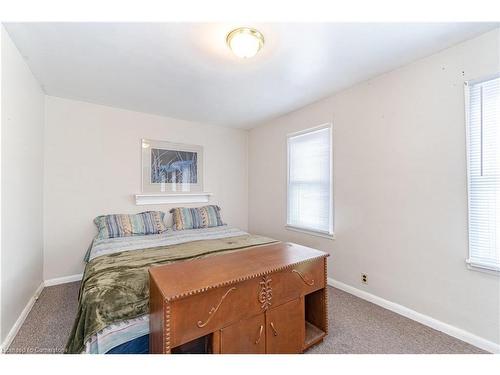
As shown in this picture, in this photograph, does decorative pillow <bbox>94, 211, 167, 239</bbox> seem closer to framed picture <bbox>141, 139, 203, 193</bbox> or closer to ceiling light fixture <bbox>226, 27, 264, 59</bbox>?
framed picture <bbox>141, 139, 203, 193</bbox>

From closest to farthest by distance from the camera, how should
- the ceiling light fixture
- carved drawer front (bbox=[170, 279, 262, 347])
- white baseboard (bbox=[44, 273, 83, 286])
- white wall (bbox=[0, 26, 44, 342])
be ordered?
carved drawer front (bbox=[170, 279, 262, 347]), the ceiling light fixture, white wall (bbox=[0, 26, 44, 342]), white baseboard (bbox=[44, 273, 83, 286])

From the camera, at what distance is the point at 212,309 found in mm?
1145

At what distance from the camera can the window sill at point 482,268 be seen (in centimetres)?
154

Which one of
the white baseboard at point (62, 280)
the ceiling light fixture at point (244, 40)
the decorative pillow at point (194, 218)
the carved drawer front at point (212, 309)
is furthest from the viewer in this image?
the decorative pillow at point (194, 218)

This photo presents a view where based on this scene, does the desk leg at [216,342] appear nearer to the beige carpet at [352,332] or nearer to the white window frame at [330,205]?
the beige carpet at [352,332]

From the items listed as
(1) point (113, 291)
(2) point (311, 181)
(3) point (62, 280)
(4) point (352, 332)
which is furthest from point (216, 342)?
(3) point (62, 280)

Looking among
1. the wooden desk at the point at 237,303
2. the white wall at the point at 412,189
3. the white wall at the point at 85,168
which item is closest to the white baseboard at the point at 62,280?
the white wall at the point at 85,168

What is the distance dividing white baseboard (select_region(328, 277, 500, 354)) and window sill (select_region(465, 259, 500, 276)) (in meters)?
0.49

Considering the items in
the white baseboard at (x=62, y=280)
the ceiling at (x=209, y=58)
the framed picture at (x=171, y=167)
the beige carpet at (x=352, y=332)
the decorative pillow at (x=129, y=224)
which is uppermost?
the ceiling at (x=209, y=58)

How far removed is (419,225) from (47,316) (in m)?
3.48

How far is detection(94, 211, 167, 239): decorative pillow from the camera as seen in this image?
2682 millimetres

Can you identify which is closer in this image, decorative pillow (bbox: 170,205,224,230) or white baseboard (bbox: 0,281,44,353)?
white baseboard (bbox: 0,281,44,353)

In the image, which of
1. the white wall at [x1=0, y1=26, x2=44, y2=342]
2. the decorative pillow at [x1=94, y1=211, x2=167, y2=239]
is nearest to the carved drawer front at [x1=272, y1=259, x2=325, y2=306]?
the white wall at [x1=0, y1=26, x2=44, y2=342]

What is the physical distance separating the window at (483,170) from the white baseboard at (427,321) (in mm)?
534
